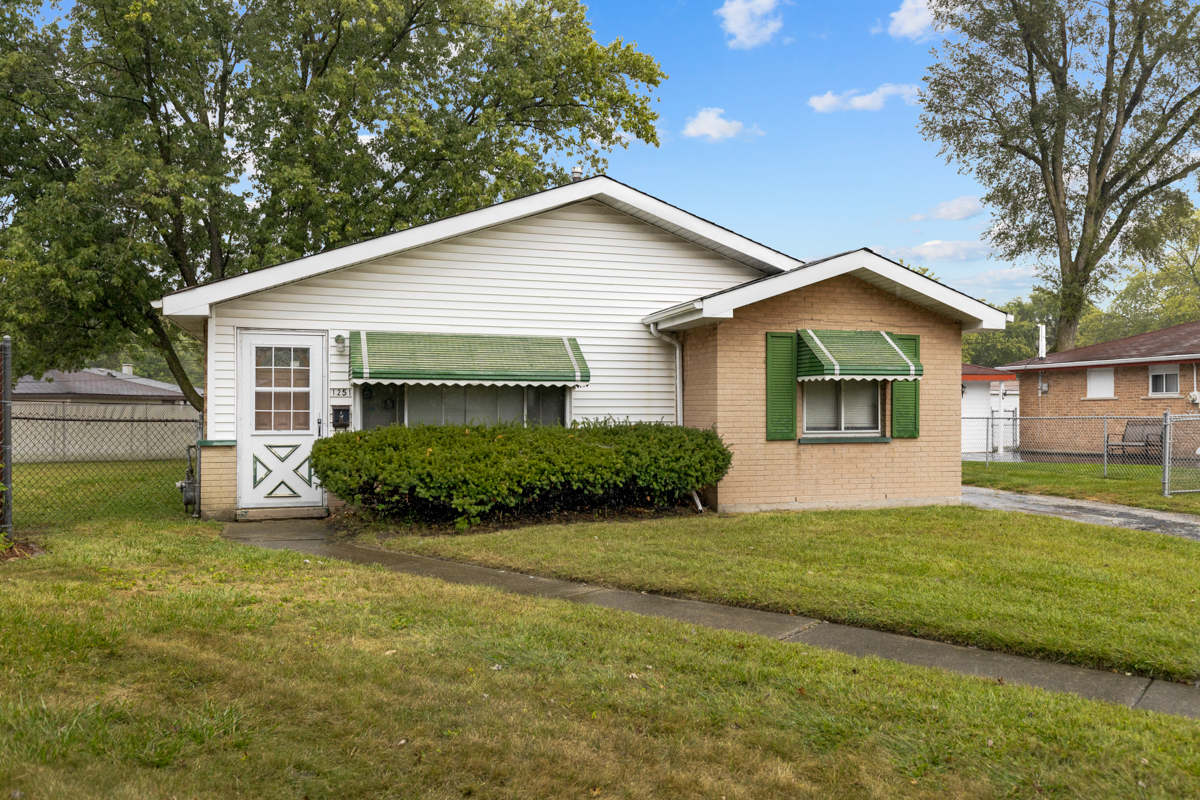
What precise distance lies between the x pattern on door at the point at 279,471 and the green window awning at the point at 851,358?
7176 millimetres

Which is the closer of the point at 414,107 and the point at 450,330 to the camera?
the point at 450,330

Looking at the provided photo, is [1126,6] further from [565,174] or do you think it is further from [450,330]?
[450,330]

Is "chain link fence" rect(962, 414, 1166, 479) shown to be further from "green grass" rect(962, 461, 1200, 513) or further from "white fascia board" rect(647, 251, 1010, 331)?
"white fascia board" rect(647, 251, 1010, 331)

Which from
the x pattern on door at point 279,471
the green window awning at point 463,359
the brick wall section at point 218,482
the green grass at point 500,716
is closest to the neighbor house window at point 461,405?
the green window awning at point 463,359

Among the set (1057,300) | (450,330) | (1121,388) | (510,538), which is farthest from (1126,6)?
(510,538)

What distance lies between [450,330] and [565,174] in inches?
457

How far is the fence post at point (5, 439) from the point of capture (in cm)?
762

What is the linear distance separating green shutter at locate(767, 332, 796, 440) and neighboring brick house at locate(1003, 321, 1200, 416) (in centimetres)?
1517

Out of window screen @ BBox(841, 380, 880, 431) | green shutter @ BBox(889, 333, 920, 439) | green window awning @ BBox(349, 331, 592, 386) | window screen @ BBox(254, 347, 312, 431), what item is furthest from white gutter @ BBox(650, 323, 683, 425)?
window screen @ BBox(254, 347, 312, 431)

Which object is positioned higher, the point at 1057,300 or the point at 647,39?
the point at 647,39

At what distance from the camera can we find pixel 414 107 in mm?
19625

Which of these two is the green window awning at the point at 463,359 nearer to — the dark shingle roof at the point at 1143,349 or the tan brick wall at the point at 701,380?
the tan brick wall at the point at 701,380

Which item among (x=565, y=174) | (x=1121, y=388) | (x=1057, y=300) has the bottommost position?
(x=1121, y=388)

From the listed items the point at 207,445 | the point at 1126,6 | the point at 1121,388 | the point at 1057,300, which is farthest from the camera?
the point at 1057,300
